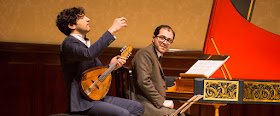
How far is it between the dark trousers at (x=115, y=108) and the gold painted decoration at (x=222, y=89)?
0.56 m

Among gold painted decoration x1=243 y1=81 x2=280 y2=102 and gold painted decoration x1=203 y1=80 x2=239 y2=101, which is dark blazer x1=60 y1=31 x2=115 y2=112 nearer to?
gold painted decoration x1=203 y1=80 x2=239 y2=101

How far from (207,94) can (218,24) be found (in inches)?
30.8

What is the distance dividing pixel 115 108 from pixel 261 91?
4.09 feet

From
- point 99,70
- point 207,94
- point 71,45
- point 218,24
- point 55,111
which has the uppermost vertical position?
point 218,24

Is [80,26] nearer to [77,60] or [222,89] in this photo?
[77,60]

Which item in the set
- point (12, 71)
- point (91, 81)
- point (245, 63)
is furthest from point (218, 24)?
point (12, 71)

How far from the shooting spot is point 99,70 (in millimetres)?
2305

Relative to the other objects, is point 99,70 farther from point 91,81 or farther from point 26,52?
point 26,52

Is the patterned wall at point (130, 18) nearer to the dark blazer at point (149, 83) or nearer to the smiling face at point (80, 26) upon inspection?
the dark blazer at point (149, 83)

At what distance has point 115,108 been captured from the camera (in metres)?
2.20

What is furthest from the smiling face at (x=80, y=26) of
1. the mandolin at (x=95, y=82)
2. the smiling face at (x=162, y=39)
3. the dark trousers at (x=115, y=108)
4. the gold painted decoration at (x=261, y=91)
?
the gold painted decoration at (x=261, y=91)

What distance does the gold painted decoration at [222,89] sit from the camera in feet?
8.64

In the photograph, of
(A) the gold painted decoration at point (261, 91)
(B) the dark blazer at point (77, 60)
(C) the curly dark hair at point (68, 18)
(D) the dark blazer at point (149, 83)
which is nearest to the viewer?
(B) the dark blazer at point (77, 60)

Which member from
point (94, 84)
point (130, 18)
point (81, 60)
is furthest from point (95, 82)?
point (130, 18)
